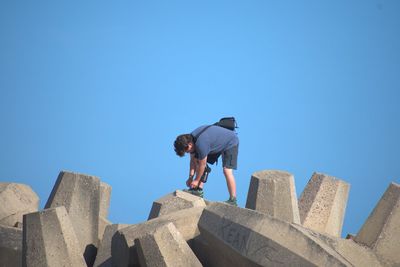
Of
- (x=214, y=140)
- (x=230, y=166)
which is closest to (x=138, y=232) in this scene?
(x=214, y=140)

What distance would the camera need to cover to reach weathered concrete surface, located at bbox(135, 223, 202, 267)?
4.36 meters

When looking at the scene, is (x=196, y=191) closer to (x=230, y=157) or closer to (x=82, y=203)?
(x=230, y=157)

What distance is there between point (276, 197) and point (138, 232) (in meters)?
1.34

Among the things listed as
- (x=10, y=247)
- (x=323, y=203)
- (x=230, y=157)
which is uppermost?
(x=230, y=157)

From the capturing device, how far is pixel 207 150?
6504mm

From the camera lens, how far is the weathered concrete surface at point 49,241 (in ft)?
15.5

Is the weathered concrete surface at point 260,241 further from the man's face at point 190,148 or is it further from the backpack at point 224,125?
the backpack at point 224,125

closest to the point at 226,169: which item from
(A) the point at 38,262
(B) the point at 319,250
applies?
(A) the point at 38,262

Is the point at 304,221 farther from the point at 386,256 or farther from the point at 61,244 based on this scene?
the point at 61,244

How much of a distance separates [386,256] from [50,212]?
2.63 meters

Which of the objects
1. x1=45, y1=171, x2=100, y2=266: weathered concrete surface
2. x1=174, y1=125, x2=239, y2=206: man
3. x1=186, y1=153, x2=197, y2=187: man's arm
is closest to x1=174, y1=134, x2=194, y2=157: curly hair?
x1=174, y1=125, x2=239, y2=206: man

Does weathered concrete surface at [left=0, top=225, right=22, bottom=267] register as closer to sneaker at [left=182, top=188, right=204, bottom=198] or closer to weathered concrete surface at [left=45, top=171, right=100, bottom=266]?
weathered concrete surface at [left=45, top=171, right=100, bottom=266]

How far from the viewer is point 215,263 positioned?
4660mm

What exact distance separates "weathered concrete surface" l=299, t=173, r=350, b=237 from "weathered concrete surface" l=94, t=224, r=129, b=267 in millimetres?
1772
